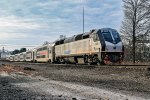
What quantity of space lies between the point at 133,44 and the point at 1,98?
149ft

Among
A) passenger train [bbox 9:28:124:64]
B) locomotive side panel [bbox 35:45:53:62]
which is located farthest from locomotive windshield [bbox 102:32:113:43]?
locomotive side panel [bbox 35:45:53:62]

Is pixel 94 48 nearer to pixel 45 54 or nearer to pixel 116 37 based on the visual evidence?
pixel 116 37

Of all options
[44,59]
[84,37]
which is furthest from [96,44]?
[44,59]

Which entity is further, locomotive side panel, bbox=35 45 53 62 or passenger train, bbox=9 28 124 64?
locomotive side panel, bbox=35 45 53 62

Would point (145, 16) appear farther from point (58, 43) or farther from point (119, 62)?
point (119, 62)

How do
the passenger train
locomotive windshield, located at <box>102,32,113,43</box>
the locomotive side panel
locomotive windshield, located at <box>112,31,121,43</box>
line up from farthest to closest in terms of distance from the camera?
the locomotive side panel → locomotive windshield, located at <box>112,31,121,43</box> → locomotive windshield, located at <box>102,32,113,43</box> → the passenger train

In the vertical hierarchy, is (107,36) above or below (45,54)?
above

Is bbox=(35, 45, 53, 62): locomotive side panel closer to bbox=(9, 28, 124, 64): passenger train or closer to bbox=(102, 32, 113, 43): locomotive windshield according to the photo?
bbox=(9, 28, 124, 64): passenger train

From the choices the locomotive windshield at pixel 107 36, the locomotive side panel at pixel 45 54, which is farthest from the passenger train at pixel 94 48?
the locomotive side panel at pixel 45 54

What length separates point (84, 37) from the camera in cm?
3794

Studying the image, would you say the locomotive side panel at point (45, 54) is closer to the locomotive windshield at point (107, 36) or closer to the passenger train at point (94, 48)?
the passenger train at point (94, 48)

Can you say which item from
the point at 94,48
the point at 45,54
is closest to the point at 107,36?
the point at 94,48

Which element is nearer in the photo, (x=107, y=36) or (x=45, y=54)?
(x=107, y=36)

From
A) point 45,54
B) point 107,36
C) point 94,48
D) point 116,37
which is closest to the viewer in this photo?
point 107,36
